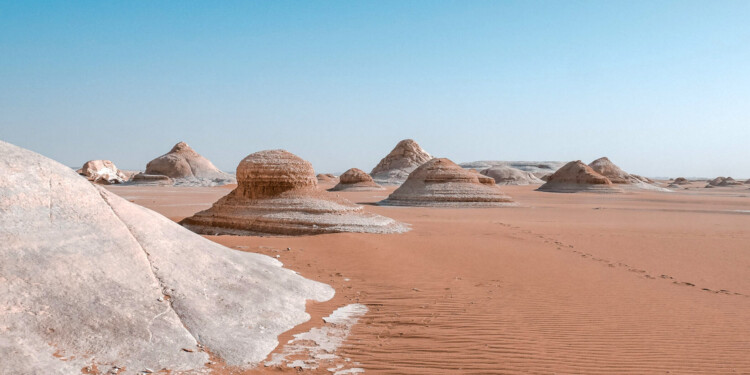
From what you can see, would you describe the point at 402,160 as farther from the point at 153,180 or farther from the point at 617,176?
the point at 153,180

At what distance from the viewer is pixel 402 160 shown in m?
57.3

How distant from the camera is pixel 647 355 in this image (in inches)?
179

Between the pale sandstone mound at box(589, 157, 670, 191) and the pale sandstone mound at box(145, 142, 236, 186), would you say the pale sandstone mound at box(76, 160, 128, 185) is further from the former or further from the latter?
the pale sandstone mound at box(589, 157, 670, 191)

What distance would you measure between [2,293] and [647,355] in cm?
532

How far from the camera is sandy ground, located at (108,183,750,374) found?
14.5 ft

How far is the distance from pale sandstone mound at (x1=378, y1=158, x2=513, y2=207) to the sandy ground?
32.8 feet

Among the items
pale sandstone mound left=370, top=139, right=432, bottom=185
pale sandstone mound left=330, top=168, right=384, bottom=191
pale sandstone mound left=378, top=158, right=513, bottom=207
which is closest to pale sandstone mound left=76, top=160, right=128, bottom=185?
pale sandstone mound left=330, top=168, right=384, bottom=191

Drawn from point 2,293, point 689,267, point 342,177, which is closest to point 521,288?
point 689,267

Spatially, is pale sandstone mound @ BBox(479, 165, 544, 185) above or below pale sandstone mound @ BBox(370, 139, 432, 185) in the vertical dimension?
below

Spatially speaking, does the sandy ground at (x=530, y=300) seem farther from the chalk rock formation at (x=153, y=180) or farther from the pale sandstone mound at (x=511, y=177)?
the pale sandstone mound at (x=511, y=177)

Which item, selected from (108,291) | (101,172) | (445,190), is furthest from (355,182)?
(108,291)

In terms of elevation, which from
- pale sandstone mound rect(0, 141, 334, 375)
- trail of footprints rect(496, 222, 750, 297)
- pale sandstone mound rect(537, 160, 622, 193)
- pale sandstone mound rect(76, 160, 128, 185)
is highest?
pale sandstone mound rect(76, 160, 128, 185)

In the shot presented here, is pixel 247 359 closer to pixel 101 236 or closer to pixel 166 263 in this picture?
pixel 166 263

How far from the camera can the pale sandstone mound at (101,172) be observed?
163 ft
